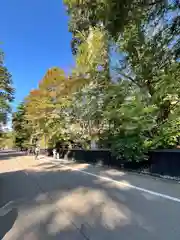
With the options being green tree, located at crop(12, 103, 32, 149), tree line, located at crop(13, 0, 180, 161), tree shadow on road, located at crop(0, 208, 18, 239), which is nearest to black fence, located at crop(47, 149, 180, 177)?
tree line, located at crop(13, 0, 180, 161)

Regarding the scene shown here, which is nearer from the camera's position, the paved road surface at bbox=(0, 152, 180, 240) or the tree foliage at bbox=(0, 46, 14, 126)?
the paved road surface at bbox=(0, 152, 180, 240)

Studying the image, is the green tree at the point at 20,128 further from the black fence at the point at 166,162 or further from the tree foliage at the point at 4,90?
the black fence at the point at 166,162

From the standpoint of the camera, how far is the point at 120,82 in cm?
1889

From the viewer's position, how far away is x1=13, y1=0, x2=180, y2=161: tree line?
6.14 metres

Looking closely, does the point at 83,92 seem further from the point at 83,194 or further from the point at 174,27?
the point at 174,27

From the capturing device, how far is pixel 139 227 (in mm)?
5406

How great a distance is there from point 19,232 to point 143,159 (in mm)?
10107

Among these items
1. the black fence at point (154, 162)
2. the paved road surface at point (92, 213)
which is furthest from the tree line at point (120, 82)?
the paved road surface at point (92, 213)

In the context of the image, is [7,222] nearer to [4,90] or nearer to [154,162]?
[154,162]

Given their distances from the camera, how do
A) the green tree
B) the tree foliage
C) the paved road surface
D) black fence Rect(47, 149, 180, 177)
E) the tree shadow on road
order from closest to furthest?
the paved road surface < the tree shadow on road < black fence Rect(47, 149, 180, 177) < the tree foliage < the green tree

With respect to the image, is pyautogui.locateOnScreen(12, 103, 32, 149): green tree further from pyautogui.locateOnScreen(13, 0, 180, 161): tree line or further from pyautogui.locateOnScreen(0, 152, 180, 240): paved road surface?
pyautogui.locateOnScreen(0, 152, 180, 240): paved road surface

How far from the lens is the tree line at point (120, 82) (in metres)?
6.14

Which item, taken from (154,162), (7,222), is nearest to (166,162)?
(154,162)

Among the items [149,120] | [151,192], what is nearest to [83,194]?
[151,192]
